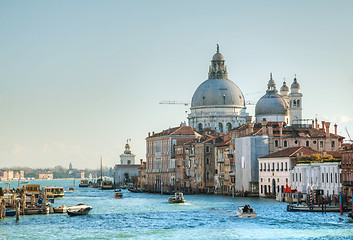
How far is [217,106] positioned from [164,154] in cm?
1674

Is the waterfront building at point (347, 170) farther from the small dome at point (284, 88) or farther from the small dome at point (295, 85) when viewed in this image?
the small dome at point (284, 88)

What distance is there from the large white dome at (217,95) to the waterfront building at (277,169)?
2034 inches

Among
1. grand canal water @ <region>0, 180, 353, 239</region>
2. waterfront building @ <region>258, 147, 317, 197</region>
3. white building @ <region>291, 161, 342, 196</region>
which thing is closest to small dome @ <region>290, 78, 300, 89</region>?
waterfront building @ <region>258, 147, 317, 197</region>

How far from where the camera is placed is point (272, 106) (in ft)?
363

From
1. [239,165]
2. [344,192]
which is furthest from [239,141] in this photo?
[344,192]

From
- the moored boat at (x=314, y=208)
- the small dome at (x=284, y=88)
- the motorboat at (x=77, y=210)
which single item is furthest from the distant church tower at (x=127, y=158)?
the moored boat at (x=314, y=208)


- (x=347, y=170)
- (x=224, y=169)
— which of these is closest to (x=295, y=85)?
(x=224, y=169)

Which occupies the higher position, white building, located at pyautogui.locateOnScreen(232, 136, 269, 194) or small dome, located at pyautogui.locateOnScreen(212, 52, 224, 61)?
small dome, located at pyautogui.locateOnScreen(212, 52, 224, 61)

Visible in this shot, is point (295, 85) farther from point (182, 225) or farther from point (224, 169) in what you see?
point (182, 225)

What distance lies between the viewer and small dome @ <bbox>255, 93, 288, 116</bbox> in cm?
11019

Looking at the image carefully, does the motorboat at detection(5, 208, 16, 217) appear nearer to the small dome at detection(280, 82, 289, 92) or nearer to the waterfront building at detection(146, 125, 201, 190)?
the waterfront building at detection(146, 125, 201, 190)

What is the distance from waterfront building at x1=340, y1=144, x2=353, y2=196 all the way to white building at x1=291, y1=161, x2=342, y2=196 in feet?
7.20

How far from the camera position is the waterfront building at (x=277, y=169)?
74688mm

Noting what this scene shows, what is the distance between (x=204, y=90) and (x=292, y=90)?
23.3 meters
